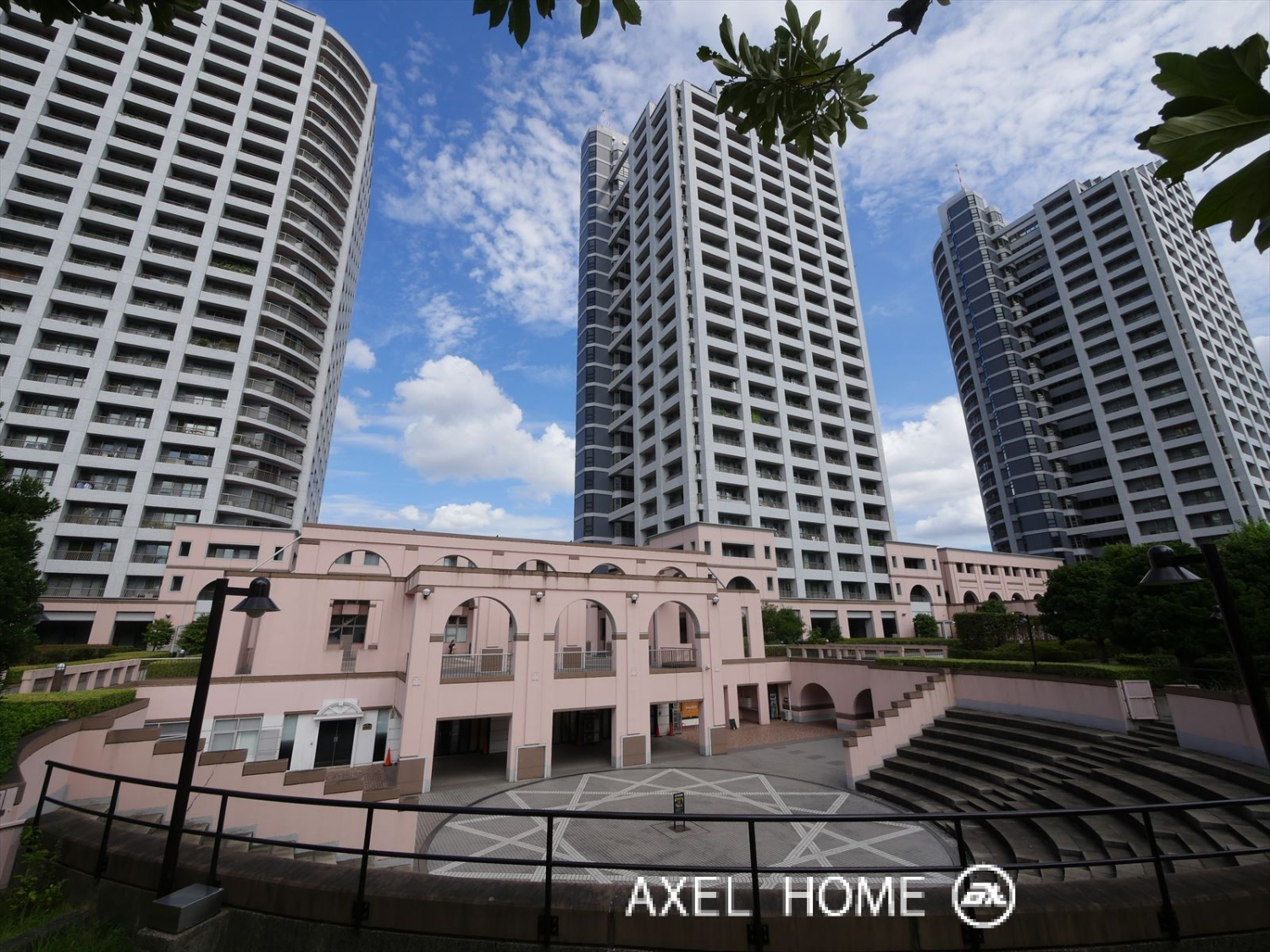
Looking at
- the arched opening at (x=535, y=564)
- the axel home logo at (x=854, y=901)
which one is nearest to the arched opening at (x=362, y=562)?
the arched opening at (x=535, y=564)

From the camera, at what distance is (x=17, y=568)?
14555 millimetres

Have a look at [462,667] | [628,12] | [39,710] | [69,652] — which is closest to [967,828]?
[462,667]

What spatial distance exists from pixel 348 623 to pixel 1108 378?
8309 centimetres

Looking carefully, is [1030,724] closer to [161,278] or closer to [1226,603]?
[1226,603]

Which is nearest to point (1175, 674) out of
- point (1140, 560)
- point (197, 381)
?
point (1140, 560)

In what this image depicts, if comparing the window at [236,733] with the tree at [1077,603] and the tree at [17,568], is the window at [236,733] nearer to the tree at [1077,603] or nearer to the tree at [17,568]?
the tree at [17,568]

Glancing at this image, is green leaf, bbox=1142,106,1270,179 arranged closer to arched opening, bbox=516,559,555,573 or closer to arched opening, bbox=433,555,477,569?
arched opening, bbox=433,555,477,569

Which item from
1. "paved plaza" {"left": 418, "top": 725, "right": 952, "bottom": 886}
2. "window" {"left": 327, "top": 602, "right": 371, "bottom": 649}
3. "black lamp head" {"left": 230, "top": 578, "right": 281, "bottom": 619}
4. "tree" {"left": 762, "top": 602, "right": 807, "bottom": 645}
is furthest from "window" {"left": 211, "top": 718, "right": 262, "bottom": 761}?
"tree" {"left": 762, "top": 602, "right": 807, "bottom": 645}

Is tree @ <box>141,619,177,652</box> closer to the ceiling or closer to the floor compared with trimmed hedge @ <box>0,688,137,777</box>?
closer to the ceiling

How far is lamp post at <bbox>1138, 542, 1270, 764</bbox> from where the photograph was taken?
543 cm

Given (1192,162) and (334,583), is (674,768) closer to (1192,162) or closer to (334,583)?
(334,583)

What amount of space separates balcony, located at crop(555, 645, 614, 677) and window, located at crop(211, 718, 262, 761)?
11157 millimetres

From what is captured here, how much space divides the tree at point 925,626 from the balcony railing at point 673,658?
3028cm

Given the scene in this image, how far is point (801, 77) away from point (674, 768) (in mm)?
22751
